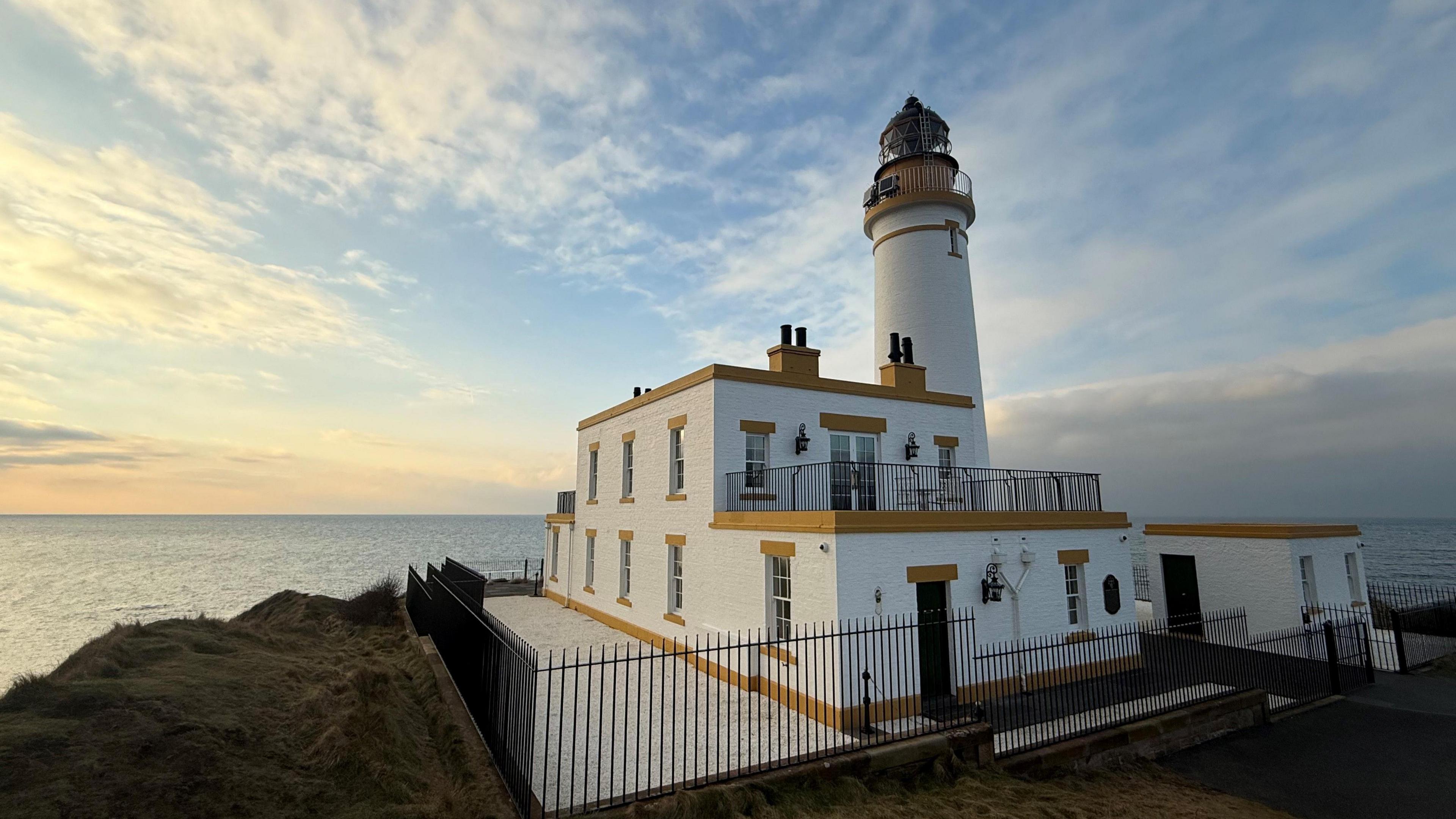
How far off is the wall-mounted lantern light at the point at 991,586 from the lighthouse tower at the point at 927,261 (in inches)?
269

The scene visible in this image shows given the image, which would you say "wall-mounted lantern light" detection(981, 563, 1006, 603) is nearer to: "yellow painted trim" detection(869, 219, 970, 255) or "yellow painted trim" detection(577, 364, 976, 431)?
"yellow painted trim" detection(577, 364, 976, 431)

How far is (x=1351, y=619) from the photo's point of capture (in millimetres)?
16047

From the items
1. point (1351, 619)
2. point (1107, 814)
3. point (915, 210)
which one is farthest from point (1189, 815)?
point (915, 210)

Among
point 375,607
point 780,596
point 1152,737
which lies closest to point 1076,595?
point 1152,737

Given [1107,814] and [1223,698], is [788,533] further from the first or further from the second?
[1223,698]

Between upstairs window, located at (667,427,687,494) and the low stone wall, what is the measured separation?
9289 millimetres

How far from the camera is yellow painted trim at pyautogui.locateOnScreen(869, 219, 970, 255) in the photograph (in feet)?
66.4

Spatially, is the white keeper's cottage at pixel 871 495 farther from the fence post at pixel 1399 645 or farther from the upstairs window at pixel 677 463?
the fence post at pixel 1399 645

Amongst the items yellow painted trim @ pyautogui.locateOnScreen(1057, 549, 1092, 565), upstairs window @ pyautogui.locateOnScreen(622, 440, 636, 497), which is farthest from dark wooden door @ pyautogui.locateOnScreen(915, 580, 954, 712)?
upstairs window @ pyautogui.locateOnScreen(622, 440, 636, 497)

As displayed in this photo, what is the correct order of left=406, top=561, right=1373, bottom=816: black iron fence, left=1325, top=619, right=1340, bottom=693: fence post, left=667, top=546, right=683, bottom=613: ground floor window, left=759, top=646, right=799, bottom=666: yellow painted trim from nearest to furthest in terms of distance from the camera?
left=406, top=561, right=1373, bottom=816: black iron fence
left=759, top=646, right=799, bottom=666: yellow painted trim
left=1325, top=619, right=1340, bottom=693: fence post
left=667, top=546, right=683, bottom=613: ground floor window

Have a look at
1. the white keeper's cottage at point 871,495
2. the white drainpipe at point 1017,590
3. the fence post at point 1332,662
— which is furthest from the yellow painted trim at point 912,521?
the fence post at point 1332,662

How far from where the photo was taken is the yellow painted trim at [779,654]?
10781 millimetres

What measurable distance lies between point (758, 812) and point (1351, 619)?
59.7 feet

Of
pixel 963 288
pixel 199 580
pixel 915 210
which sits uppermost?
pixel 915 210
